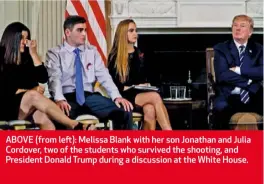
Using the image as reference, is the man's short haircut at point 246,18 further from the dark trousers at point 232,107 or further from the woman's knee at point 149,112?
the woman's knee at point 149,112

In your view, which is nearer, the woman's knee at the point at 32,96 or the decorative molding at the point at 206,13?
the woman's knee at the point at 32,96

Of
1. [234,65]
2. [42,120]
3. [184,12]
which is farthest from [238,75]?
[42,120]

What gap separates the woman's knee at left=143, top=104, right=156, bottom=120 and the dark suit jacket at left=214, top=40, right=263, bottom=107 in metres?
0.33

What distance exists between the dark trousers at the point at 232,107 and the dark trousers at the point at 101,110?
1.46 ft

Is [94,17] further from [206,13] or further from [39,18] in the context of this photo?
[206,13]

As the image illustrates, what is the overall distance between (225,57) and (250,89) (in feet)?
0.68

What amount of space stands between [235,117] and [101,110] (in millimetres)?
678

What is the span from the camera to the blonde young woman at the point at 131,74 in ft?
9.38

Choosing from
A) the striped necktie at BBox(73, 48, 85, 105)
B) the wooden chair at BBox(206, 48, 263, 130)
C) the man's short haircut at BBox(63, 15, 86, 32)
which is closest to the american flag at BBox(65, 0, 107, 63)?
the man's short haircut at BBox(63, 15, 86, 32)

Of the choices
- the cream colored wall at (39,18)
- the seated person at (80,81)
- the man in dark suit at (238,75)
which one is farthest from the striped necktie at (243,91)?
the cream colored wall at (39,18)

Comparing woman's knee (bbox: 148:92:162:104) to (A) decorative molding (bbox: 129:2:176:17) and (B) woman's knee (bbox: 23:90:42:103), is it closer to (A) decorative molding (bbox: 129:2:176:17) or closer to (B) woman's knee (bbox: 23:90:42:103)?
(A) decorative molding (bbox: 129:2:176:17)

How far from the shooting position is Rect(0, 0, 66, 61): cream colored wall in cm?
284

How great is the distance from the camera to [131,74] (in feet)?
9.41

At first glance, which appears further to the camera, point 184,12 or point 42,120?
point 184,12
